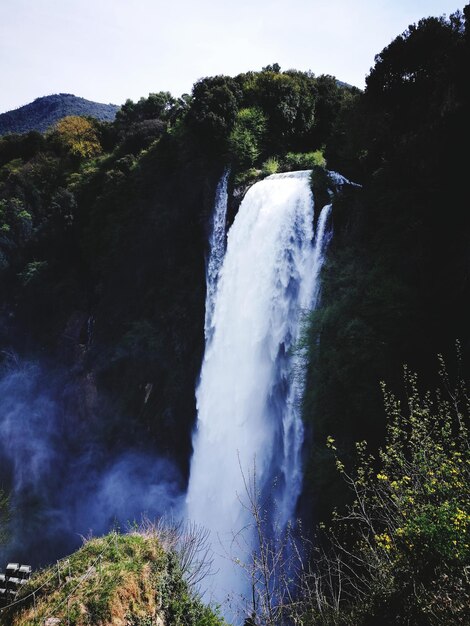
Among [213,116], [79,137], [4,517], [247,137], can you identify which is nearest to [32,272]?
[4,517]

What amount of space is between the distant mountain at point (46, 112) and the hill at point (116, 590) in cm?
8324

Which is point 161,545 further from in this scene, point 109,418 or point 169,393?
point 109,418

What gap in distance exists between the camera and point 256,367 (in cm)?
1800

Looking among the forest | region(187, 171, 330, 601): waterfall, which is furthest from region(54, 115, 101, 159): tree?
region(187, 171, 330, 601): waterfall

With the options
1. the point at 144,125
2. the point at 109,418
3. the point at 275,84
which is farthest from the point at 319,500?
the point at 144,125

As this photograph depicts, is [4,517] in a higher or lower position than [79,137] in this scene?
lower

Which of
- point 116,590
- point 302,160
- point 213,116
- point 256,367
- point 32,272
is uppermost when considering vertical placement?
point 213,116

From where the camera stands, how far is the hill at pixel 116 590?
26.0 ft

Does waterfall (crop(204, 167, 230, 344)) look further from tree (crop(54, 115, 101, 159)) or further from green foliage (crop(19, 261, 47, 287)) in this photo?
tree (crop(54, 115, 101, 159))

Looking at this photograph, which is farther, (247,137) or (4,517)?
(247,137)

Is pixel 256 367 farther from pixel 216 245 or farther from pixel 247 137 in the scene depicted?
pixel 247 137

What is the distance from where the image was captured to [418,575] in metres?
6.62

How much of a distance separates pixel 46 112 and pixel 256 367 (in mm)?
87365

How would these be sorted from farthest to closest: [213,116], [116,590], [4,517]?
[213,116], [4,517], [116,590]
